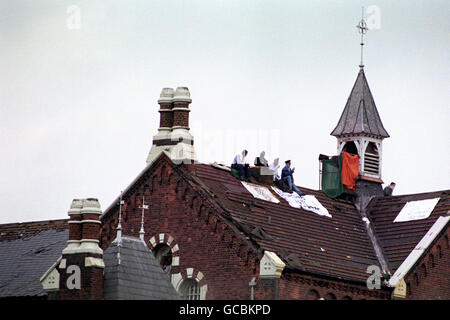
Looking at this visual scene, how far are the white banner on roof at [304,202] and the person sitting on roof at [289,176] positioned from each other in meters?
0.32

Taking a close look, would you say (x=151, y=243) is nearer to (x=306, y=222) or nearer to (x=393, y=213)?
(x=306, y=222)

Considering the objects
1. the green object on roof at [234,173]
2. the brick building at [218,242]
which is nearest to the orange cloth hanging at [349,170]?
the brick building at [218,242]

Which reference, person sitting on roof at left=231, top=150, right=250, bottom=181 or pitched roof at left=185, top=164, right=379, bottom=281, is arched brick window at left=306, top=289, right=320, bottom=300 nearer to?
pitched roof at left=185, top=164, right=379, bottom=281

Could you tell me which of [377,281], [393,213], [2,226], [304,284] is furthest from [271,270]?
[2,226]

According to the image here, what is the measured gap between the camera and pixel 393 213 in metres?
98.1

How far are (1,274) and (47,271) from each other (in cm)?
1033

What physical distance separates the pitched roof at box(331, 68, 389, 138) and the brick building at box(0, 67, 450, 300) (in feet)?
15.9

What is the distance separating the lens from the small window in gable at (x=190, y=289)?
8625cm

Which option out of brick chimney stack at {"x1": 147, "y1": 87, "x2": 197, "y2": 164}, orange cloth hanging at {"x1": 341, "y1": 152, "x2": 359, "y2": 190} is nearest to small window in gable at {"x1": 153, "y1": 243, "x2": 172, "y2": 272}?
brick chimney stack at {"x1": 147, "y1": 87, "x2": 197, "y2": 164}

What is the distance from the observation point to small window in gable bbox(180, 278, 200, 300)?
8625 centimetres

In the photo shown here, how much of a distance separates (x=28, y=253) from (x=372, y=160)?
20332mm

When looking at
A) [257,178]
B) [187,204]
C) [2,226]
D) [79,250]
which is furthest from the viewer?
[2,226]

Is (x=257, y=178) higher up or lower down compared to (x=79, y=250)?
higher up

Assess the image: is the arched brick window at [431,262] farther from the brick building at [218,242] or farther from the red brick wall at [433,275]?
the brick building at [218,242]
